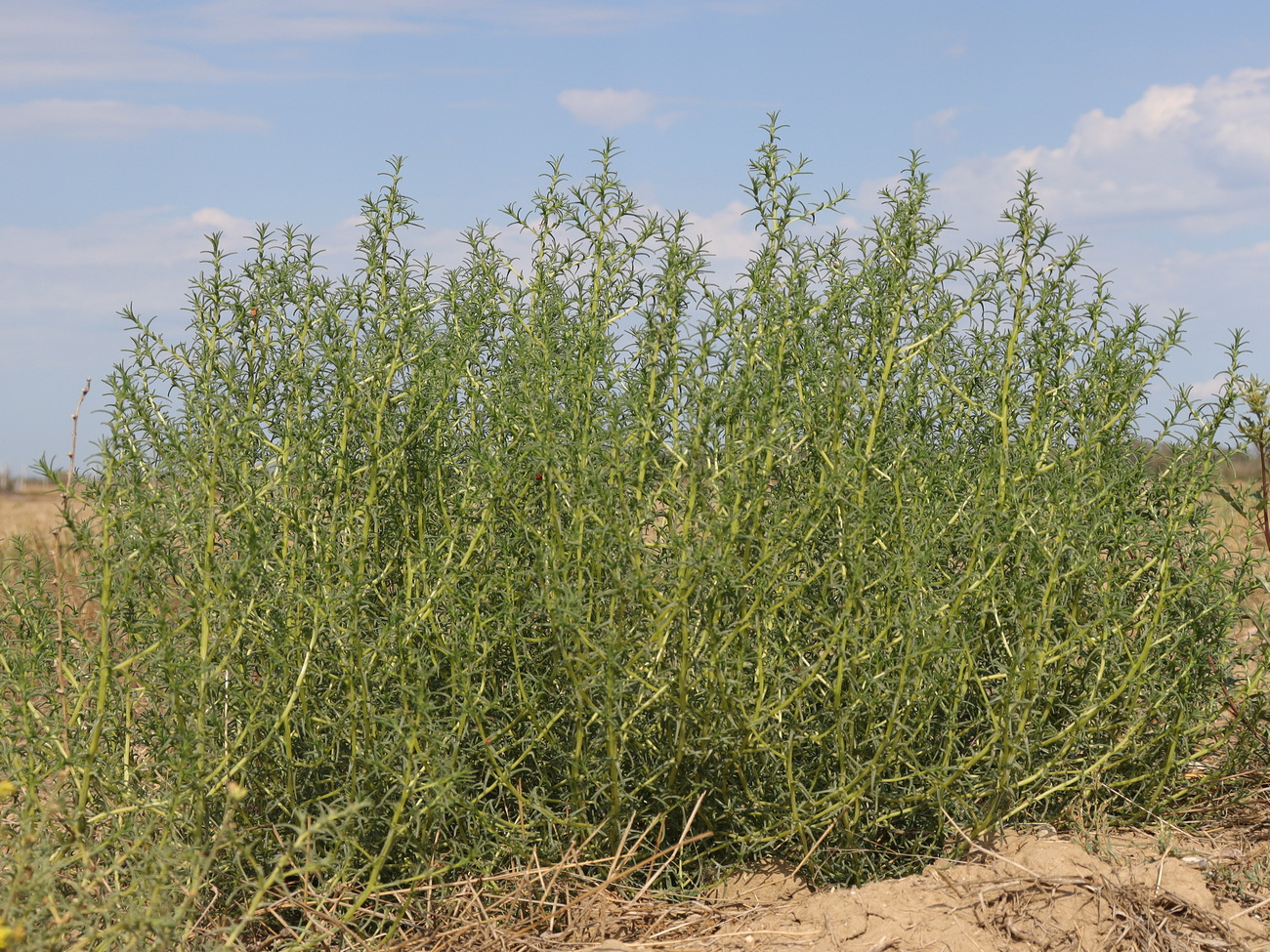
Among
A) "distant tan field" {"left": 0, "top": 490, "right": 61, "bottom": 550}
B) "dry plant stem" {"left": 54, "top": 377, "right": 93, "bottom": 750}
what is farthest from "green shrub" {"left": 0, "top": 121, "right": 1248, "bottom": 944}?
"distant tan field" {"left": 0, "top": 490, "right": 61, "bottom": 550}

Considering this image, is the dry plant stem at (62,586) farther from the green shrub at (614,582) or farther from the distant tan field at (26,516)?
the distant tan field at (26,516)

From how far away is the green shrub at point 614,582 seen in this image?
294cm

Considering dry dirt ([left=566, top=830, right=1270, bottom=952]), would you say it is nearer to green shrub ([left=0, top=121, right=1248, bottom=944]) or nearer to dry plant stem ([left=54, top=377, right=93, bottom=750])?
green shrub ([left=0, top=121, right=1248, bottom=944])

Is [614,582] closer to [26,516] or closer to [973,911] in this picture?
[973,911]

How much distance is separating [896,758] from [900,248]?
1474mm

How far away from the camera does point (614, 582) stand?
9.60 ft

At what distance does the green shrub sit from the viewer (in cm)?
294

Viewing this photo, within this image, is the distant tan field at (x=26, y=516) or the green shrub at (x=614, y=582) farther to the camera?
the distant tan field at (x=26, y=516)

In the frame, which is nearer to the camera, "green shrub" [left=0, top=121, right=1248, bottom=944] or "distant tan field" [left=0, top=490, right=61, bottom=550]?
"green shrub" [left=0, top=121, right=1248, bottom=944]

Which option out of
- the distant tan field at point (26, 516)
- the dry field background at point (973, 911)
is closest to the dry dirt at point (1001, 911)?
the dry field background at point (973, 911)

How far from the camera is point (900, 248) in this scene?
3.49m

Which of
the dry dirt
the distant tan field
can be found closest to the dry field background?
the dry dirt

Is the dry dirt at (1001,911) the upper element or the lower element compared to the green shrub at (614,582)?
lower

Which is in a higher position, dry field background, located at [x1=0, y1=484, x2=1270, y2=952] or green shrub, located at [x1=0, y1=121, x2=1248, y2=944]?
green shrub, located at [x1=0, y1=121, x2=1248, y2=944]
